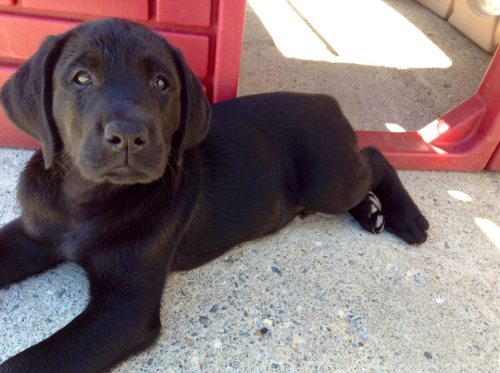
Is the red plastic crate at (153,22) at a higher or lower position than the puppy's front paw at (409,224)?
higher

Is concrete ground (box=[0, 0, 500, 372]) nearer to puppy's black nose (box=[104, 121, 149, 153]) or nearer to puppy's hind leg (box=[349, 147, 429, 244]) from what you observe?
puppy's hind leg (box=[349, 147, 429, 244])

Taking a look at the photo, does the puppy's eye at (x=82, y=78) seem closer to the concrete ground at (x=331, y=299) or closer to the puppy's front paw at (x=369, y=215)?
the concrete ground at (x=331, y=299)

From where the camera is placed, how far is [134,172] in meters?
1.65

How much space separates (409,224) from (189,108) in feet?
4.38

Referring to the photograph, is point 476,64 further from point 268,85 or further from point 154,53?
point 154,53

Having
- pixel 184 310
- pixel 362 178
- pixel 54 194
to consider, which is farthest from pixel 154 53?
pixel 362 178

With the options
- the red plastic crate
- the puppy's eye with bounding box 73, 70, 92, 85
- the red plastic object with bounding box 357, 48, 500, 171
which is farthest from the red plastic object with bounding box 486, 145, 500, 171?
the puppy's eye with bounding box 73, 70, 92, 85

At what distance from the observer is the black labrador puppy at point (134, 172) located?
66.3 inches

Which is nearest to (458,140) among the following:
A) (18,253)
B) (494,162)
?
(494,162)

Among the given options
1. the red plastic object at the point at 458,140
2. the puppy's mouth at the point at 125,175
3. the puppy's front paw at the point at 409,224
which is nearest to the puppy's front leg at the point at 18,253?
the puppy's mouth at the point at 125,175

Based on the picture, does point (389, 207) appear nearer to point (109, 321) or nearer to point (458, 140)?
point (458, 140)

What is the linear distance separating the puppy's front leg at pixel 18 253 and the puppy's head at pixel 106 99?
46 cm

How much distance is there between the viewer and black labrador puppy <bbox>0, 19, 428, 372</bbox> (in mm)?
1685

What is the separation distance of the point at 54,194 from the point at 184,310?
68 centimetres
